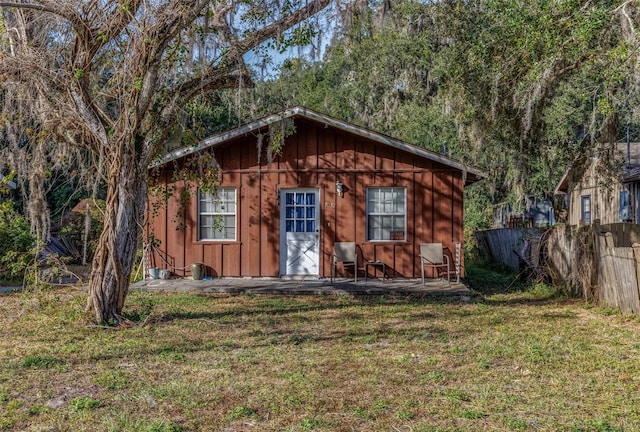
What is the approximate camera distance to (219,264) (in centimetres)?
1131

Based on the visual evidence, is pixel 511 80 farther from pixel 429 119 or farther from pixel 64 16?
pixel 429 119

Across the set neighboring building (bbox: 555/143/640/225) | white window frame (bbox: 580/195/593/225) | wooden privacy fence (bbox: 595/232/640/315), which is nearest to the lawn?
wooden privacy fence (bbox: 595/232/640/315)

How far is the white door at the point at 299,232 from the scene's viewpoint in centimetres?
1123

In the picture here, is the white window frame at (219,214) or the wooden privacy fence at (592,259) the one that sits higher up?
the white window frame at (219,214)

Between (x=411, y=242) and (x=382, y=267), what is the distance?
771 millimetres

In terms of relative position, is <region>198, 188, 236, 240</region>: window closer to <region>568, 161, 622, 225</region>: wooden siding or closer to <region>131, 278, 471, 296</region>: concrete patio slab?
<region>131, 278, 471, 296</region>: concrete patio slab

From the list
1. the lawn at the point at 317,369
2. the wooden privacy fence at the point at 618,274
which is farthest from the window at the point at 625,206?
the lawn at the point at 317,369

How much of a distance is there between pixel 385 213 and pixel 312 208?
149 cm

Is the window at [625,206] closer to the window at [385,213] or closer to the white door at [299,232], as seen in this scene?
the window at [385,213]

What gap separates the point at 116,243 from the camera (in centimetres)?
680

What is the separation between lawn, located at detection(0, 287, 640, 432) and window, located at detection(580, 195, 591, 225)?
11.0 meters

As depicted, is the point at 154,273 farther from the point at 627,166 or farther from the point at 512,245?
the point at 627,166

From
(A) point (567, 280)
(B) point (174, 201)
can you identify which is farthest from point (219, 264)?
(A) point (567, 280)

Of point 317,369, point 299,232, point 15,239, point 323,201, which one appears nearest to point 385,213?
point 323,201
